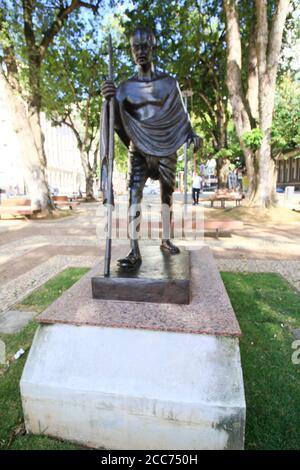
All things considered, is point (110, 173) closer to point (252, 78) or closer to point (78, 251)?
point (78, 251)

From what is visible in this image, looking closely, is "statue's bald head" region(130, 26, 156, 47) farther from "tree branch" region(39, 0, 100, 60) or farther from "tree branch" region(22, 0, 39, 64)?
"tree branch" region(39, 0, 100, 60)

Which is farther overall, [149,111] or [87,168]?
[87,168]

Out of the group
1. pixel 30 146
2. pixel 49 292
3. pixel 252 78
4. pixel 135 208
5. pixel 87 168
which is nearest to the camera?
pixel 135 208

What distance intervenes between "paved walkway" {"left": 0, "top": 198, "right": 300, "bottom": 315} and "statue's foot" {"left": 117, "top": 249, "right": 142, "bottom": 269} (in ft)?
6.98

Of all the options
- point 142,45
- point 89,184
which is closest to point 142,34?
point 142,45

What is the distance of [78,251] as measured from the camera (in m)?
7.59

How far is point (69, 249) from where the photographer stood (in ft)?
25.7

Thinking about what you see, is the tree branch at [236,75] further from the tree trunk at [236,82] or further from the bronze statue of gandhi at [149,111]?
the bronze statue of gandhi at [149,111]

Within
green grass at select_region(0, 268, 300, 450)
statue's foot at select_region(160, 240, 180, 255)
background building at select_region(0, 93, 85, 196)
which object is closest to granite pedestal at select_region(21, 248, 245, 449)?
green grass at select_region(0, 268, 300, 450)

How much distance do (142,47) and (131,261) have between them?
6.23ft

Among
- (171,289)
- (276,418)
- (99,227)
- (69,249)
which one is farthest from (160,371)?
(99,227)

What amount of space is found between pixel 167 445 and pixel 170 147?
7.61ft

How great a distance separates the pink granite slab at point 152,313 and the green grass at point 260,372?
2.29 ft

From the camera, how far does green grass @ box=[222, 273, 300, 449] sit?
211 cm
